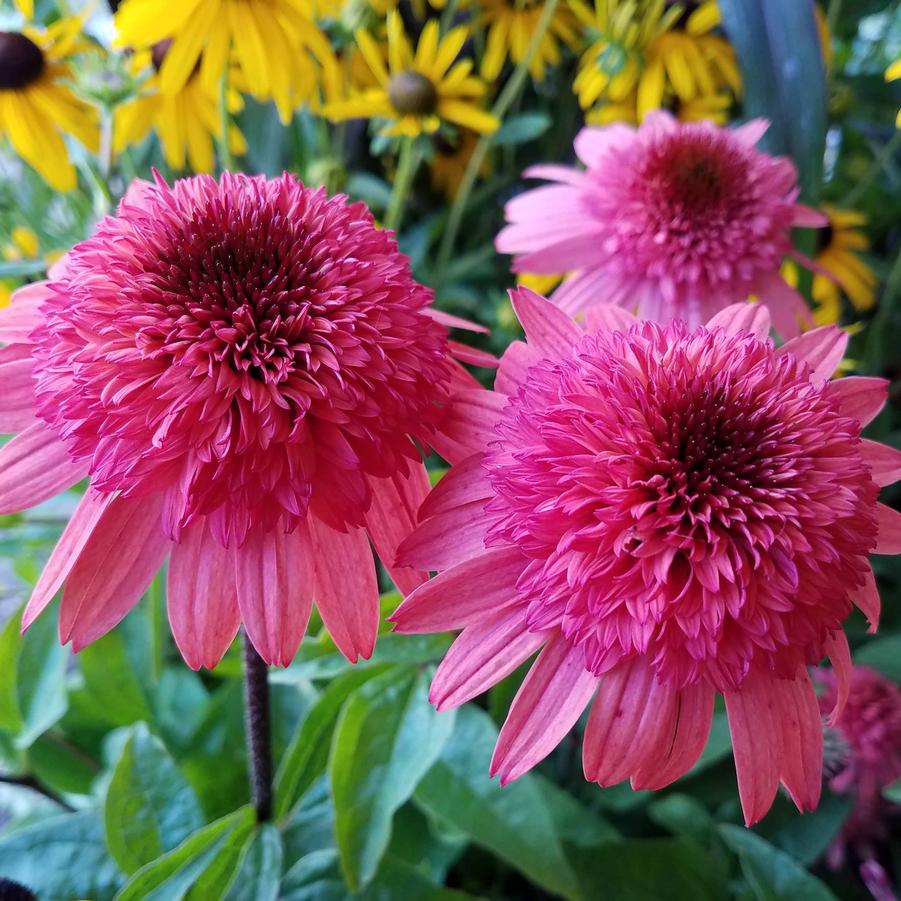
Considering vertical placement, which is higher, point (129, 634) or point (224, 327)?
point (224, 327)

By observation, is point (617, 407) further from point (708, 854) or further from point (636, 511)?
A: point (708, 854)

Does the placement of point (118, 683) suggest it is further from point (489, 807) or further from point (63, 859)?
point (489, 807)

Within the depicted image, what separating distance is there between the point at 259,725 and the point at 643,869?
32 centimetres

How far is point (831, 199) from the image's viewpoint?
103 cm

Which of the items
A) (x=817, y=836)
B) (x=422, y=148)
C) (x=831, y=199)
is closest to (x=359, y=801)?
(x=817, y=836)

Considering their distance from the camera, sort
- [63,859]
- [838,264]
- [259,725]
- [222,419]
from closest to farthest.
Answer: [222,419] → [259,725] → [63,859] → [838,264]

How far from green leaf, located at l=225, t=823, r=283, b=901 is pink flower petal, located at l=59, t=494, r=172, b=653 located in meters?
0.18

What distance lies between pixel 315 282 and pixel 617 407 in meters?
0.12

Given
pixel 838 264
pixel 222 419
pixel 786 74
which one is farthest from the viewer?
pixel 838 264

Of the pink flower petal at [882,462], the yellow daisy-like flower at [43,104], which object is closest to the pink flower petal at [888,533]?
the pink flower petal at [882,462]

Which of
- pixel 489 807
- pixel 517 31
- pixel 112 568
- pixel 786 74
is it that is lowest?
pixel 489 807

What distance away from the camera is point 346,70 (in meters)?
0.74

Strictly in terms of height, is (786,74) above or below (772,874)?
above

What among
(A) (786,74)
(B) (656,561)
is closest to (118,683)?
(B) (656,561)
